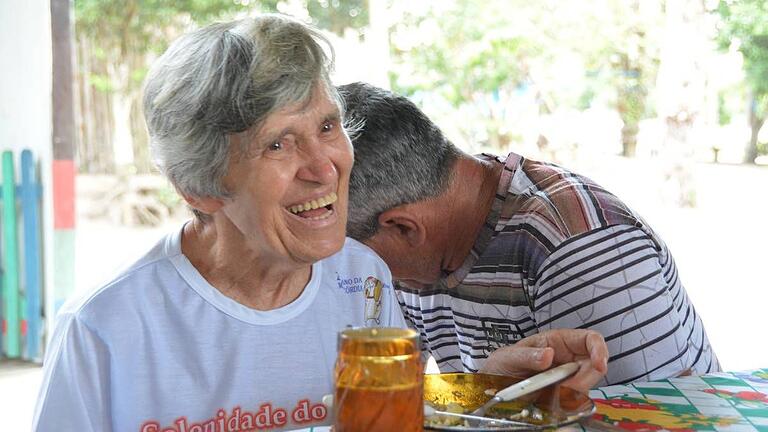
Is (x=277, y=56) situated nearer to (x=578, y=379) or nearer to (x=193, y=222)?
(x=193, y=222)

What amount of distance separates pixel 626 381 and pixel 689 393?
0.29m

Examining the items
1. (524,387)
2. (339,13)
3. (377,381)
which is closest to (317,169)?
(524,387)

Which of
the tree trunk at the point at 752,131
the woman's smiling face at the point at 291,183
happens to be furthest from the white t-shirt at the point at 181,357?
the tree trunk at the point at 752,131

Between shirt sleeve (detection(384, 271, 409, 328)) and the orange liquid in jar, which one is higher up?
the orange liquid in jar

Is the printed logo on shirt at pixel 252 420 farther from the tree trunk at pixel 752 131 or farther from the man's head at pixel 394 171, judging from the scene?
the tree trunk at pixel 752 131

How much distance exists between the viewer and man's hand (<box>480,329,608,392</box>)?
133cm

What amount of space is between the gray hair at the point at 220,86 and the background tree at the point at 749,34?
9193mm

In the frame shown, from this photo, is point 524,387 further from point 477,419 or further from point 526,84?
point 526,84

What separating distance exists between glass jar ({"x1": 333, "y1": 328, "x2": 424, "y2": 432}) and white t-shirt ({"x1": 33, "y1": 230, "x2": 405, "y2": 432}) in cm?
62

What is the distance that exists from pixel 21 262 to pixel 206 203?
441 centimetres

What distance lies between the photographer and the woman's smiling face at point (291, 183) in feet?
4.95

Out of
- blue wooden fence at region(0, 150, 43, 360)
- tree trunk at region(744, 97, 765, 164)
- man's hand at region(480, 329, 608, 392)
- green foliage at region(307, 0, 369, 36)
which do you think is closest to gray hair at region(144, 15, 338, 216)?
man's hand at region(480, 329, 608, 392)

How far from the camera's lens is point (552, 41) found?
9469 millimetres

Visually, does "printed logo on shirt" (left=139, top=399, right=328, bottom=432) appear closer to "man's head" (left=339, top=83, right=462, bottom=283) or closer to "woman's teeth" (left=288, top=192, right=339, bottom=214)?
"woman's teeth" (left=288, top=192, right=339, bottom=214)
